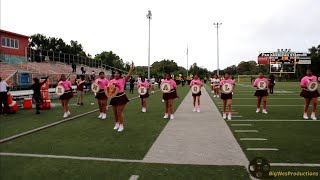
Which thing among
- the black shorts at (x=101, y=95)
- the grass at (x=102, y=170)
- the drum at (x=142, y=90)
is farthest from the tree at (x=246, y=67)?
the grass at (x=102, y=170)

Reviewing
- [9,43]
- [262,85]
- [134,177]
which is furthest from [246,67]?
[134,177]

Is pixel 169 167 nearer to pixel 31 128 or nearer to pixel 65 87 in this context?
pixel 31 128

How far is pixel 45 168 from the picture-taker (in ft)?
20.1

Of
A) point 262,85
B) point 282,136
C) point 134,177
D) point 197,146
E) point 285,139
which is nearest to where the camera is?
point 134,177

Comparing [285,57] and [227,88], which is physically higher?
[285,57]

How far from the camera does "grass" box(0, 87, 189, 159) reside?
7.49m

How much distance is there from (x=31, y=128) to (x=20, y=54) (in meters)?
32.9

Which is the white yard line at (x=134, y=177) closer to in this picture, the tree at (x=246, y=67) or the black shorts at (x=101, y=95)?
the black shorts at (x=101, y=95)

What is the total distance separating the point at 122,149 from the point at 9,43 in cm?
3574

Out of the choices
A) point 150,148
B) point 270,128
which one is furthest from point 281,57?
point 150,148

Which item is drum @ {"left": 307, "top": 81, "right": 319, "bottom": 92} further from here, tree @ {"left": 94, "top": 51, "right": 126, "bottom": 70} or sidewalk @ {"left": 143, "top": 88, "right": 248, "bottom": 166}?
tree @ {"left": 94, "top": 51, "right": 126, "bottom": 70}

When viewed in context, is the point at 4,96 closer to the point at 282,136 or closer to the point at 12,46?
the point at 282,136

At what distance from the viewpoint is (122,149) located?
7.70 metres

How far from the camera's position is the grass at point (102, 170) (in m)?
5.65
